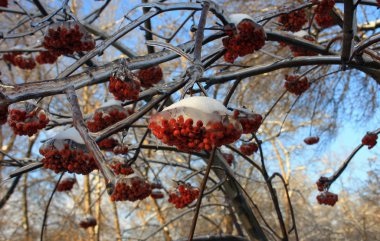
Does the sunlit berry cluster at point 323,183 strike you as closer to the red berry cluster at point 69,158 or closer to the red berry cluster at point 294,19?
the red berry cluster at point 294,19

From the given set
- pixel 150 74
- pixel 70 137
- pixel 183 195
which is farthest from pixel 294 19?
pixel 70 137

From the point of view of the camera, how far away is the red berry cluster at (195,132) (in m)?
1.14

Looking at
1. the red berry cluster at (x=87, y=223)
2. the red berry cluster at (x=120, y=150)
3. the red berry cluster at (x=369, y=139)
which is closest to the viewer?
the red berry cluster at (x=120, y=150)

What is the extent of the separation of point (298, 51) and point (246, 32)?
1.95m

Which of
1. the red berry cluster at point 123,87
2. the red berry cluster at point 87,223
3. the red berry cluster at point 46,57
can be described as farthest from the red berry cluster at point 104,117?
the red berry cluster at point 87,223

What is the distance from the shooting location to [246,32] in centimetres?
204

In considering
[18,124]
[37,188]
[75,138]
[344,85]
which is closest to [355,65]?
[75,138]

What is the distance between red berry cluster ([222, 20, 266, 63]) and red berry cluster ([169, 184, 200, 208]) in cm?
144

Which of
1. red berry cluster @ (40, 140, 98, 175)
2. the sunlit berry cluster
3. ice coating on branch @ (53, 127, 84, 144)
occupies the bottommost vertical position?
red berry cluster @ (40, 140, 98, 175)

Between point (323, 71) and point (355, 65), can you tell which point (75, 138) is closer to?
point (355, 65)

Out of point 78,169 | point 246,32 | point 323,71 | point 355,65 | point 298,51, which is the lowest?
point 78,169

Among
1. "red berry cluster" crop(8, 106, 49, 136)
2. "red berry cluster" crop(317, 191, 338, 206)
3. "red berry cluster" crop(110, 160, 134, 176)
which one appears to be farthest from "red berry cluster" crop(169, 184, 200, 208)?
"red berry cluster" crop(317, 191, 338, 206)

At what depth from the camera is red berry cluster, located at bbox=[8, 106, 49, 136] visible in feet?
5.58

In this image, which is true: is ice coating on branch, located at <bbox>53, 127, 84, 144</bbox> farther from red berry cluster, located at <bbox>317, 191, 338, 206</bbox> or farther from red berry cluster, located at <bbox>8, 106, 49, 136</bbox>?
red berry cluster, located at <bbox>317, 191, 338, 206</bbox>
